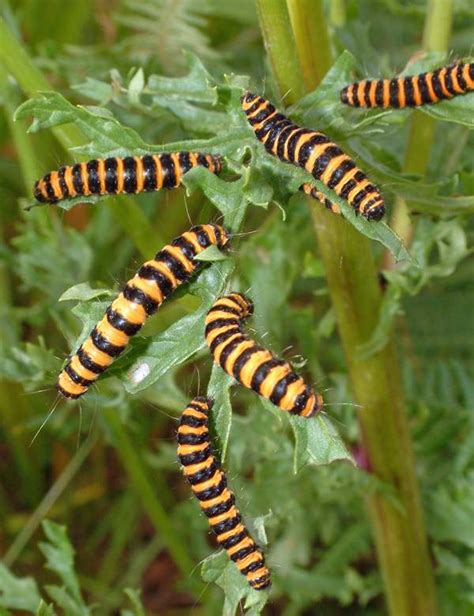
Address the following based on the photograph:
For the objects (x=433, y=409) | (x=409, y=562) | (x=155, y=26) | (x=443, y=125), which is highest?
(x=155, y=26)

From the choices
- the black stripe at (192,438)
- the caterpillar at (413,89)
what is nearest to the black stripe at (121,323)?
the black stripe at (192,438)

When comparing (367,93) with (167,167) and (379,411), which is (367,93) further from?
(379,411)

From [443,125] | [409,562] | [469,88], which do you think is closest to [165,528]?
[409,562]

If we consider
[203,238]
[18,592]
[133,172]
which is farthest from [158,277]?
[18,592]

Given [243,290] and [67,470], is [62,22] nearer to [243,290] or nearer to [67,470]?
[67,470]

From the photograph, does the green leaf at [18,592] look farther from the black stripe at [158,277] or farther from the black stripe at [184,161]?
the black stripe at [184,161]

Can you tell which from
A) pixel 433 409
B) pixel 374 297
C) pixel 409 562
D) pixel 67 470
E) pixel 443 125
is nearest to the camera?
pixel 374 297

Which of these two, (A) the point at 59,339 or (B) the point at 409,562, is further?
(A) the point at 59,339
